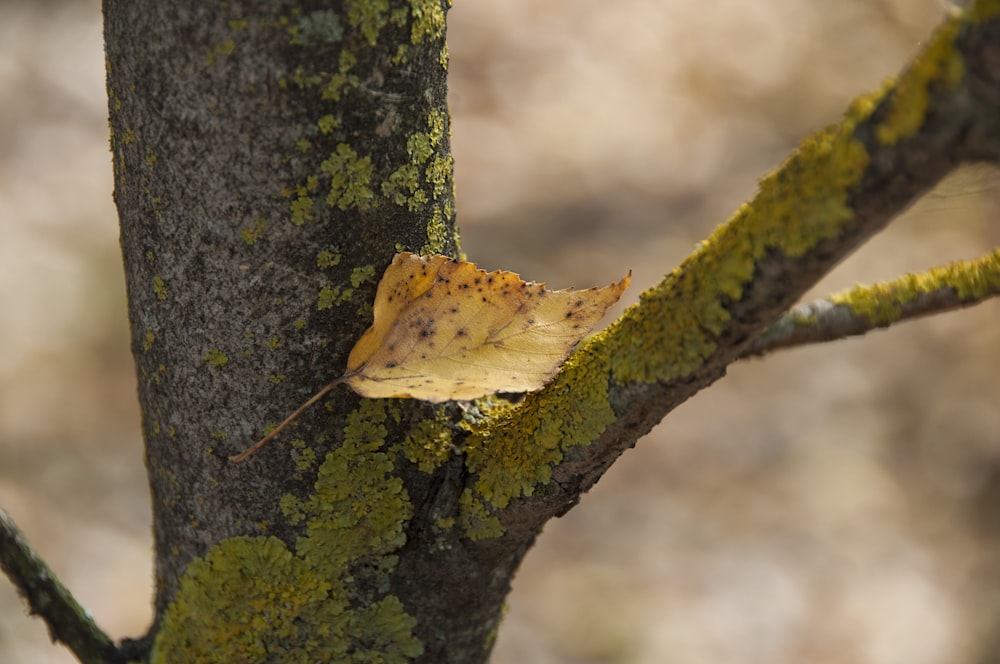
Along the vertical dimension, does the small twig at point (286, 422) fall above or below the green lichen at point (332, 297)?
below

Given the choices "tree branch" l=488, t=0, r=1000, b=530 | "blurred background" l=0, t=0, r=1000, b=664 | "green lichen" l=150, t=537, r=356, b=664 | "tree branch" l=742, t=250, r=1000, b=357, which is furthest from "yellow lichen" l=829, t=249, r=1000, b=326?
"blurred background" l=0, t=0, r=1000, b=664

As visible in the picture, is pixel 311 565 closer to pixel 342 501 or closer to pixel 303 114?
pixel 342 501

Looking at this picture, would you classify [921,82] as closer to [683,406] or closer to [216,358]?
[216,358]

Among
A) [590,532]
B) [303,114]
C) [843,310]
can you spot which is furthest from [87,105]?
[843,310]

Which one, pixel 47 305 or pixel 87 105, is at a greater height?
pixel 87 105

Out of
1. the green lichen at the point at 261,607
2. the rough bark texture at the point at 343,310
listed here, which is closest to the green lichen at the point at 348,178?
the rough bark texture at the point at 343,310

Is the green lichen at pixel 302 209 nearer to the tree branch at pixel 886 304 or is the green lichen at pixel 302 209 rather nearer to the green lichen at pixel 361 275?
the green lichen at pixel 361 275
